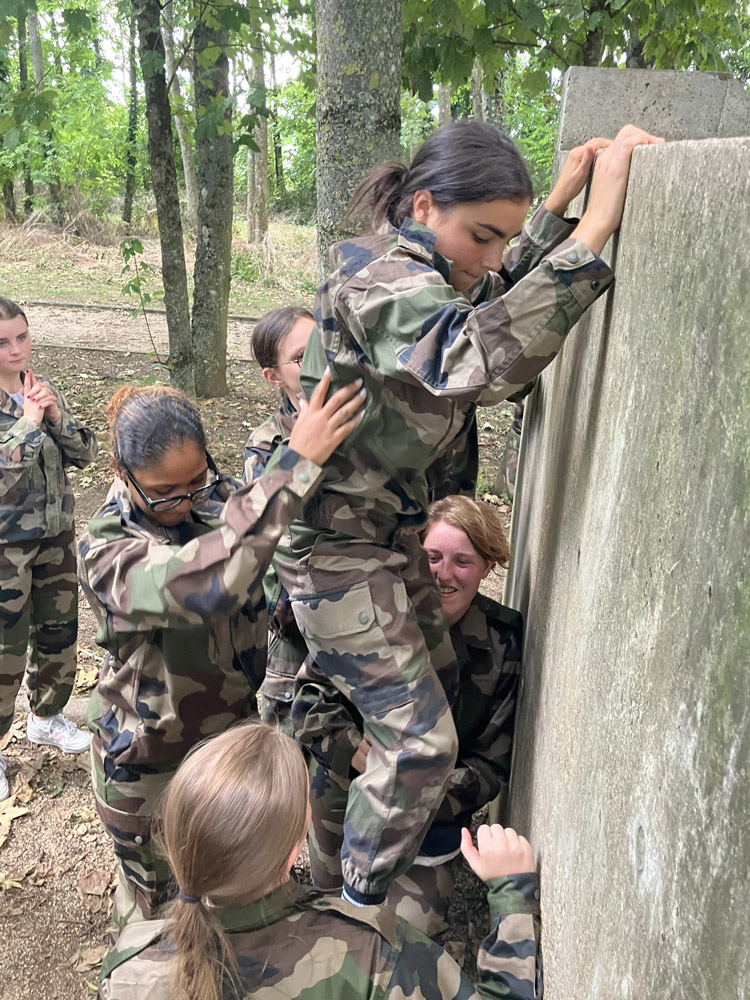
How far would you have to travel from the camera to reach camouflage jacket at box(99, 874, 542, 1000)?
4.50 ft

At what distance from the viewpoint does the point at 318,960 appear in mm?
1399

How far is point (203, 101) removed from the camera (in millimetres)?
6848

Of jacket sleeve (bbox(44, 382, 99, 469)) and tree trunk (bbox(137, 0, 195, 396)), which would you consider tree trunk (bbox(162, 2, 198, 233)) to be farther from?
jacket sleeve (bbox(44, 382, 99, 469))

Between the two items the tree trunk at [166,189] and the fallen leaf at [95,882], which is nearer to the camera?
the fallen leaf at [95,882]

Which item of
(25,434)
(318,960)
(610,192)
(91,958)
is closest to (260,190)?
(25,434)

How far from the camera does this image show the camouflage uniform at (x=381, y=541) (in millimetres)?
1829

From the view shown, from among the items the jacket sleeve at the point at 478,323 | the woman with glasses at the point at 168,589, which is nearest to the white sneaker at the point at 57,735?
the woman with glasses at the point at 168,589

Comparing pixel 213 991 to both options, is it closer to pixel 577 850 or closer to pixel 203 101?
pixel 577 850

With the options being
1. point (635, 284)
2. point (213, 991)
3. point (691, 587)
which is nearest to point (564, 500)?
point (635, 284)

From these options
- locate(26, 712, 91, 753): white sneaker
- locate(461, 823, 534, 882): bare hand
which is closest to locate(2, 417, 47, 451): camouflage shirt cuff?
locate(26, 712, 91, 753): white sneaker

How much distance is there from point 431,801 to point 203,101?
652cm

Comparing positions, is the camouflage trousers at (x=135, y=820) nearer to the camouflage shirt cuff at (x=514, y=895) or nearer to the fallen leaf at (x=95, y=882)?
the fallen leaf at (x=95, y=882)

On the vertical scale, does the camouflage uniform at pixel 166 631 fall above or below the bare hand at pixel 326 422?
below

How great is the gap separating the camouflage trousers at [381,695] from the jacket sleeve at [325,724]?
0.34 metres
